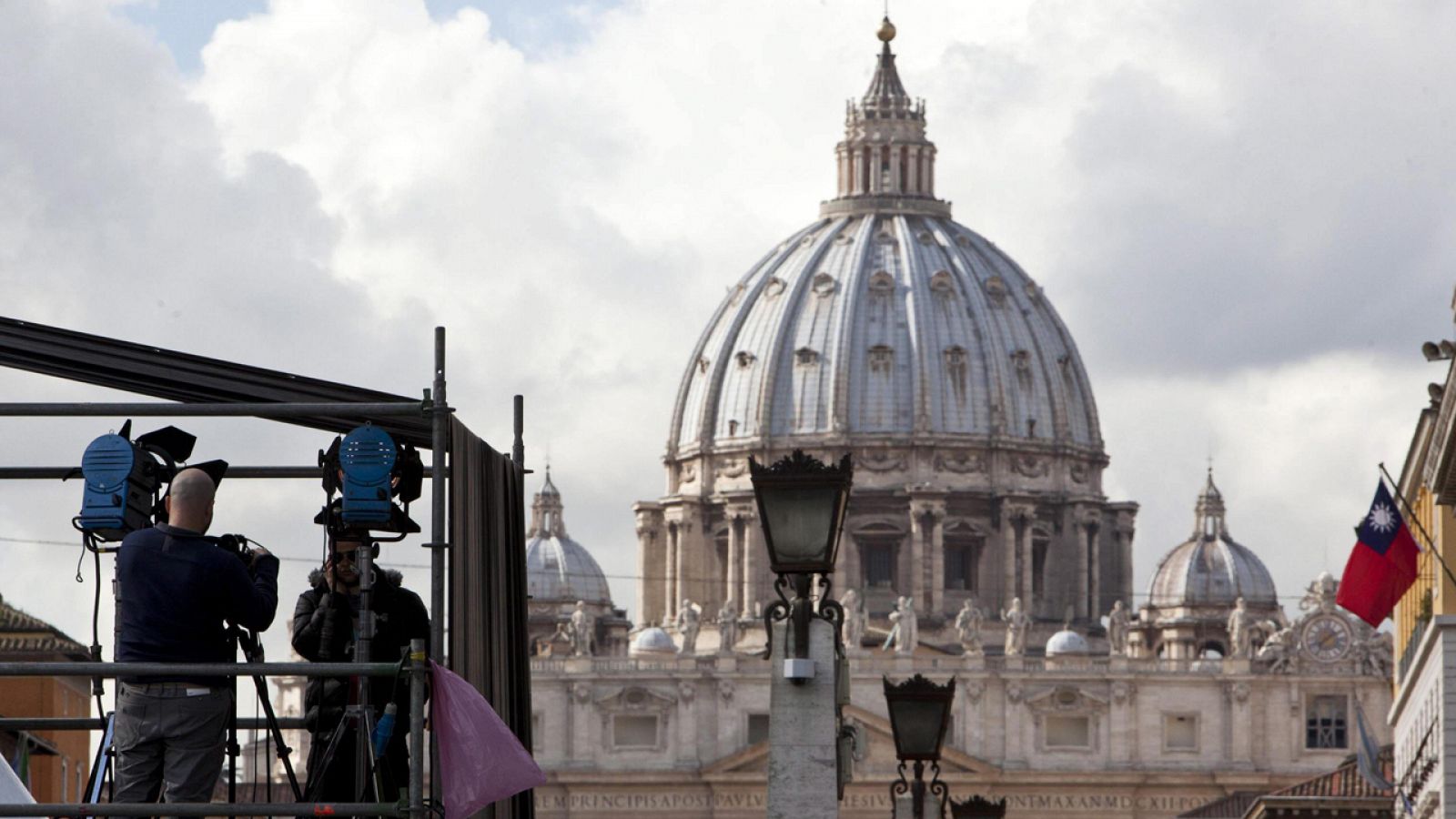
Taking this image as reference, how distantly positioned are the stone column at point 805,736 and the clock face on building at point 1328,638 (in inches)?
4328

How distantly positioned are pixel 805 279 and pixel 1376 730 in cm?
3946

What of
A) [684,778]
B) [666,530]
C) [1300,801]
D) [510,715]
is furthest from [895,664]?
[510,715]

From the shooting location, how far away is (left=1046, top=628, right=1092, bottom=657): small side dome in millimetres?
130375

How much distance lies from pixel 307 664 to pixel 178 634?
0.65m

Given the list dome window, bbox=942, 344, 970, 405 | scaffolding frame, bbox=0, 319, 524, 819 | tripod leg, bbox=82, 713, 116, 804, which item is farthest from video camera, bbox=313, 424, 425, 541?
dome window, bbox=942, 344, 970, 405

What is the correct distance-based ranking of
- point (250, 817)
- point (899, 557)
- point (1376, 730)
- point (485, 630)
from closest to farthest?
1. point (250, 817)
2. point (485, 630)
3. point (1376, 730)
4. point (899, 557)

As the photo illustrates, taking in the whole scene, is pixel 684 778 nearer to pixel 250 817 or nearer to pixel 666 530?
pixel 666 530

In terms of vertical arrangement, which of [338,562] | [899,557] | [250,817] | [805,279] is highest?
[805,279]

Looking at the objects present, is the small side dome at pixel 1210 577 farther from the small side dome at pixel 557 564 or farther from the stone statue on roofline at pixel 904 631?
the small side dome at pixel 557 564

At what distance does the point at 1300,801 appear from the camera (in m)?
65.5

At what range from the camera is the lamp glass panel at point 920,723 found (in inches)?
964

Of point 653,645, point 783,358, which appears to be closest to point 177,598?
point 653,645

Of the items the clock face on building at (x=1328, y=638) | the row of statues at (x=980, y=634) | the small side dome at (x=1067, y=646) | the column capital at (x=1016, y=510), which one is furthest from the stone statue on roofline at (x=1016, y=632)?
the column capital at (x=1016, y=510)

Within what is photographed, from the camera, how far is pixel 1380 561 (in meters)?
38.4
